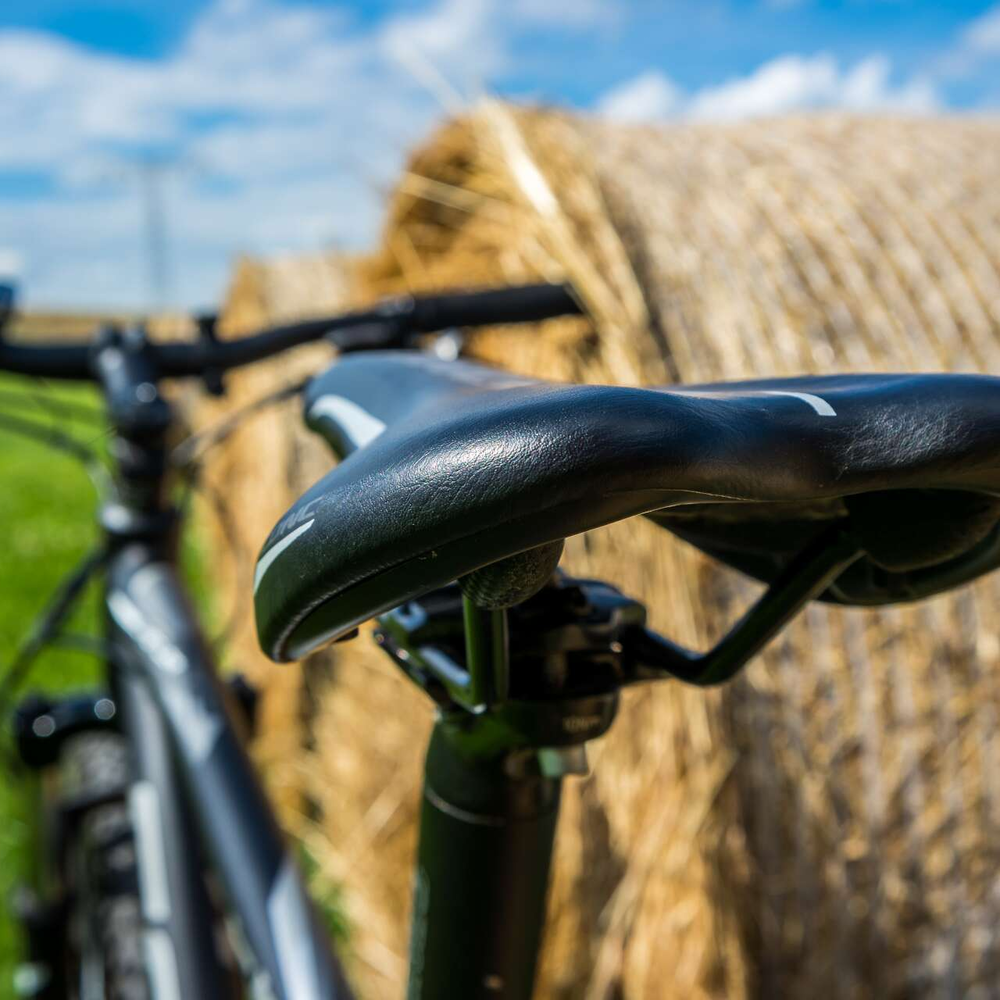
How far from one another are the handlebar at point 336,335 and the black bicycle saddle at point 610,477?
78cm

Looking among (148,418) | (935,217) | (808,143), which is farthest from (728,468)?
(808,143)

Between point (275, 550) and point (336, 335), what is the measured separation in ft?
2.81

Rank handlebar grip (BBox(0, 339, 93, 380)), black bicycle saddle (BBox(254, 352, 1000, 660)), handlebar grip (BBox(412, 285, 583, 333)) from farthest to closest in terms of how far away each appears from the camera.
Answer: handlebar grip (BBox(412, 285, 583, 333)), handlebar grip (BBox(0, 339, 93, 380)), black bicycle saddle (BBox(254, 352, 1000, 660))

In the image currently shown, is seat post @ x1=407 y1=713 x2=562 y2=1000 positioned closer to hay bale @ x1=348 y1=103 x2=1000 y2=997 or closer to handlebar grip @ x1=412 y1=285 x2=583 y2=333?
hay bale @ x1=348 y1=103 x2=1000 y2=997

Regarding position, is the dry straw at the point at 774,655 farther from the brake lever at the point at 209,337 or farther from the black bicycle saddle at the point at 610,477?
the black bicycle saddle at the point at 610,477

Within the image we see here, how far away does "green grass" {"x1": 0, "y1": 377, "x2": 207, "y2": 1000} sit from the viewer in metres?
2.26

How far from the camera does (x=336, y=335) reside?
50.4 inches

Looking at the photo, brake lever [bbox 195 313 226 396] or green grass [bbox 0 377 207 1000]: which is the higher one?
green grass [bbox 0 377 207 1000]

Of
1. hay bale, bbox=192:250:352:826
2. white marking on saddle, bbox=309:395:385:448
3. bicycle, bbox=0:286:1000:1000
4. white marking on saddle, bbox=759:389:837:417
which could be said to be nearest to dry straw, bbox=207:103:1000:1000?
bicycle, bbox=0:286:1000:1000

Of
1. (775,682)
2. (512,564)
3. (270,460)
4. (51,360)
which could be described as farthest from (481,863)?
(270,460)

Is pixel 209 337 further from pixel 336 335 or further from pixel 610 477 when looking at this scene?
pixel 610 477

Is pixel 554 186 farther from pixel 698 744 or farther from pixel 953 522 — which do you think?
pixel 953 522

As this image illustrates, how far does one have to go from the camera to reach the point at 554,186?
159 centimetres

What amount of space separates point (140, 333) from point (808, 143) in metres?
1.14
